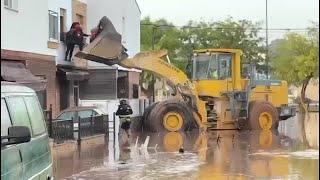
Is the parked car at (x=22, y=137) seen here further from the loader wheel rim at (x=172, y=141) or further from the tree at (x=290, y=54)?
the tree at (x=290, y=54)

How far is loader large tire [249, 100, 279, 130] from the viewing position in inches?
1166

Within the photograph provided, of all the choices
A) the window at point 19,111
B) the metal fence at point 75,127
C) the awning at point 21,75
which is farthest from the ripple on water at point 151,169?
the window at point 19,111

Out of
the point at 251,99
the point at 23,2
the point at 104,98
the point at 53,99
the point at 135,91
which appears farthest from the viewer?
the point at 135,91

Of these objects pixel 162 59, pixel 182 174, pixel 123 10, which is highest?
pixel 123 10

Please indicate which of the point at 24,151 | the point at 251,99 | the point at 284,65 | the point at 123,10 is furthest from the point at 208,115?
the point at 284,65

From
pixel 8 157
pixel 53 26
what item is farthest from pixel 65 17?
pixel 8 157

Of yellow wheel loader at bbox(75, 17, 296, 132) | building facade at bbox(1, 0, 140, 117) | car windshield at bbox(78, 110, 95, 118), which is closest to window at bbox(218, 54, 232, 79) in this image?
yellow wheel loader at bbox(75, 17, 296, 132)

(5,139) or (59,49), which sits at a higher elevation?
(59,49)

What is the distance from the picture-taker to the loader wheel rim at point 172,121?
2930cm

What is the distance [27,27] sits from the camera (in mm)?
21156

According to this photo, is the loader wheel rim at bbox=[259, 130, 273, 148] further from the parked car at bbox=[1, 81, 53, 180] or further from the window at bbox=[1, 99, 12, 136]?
the window at bbox=[1, 99, 12, 136]

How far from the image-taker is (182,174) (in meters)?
14.2

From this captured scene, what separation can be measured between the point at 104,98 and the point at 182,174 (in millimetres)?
18840

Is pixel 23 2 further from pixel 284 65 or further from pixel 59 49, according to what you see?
pixel 284 65
